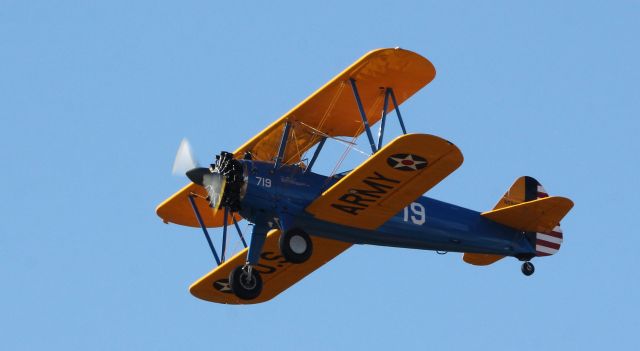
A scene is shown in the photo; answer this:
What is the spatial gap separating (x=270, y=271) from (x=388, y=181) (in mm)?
3481

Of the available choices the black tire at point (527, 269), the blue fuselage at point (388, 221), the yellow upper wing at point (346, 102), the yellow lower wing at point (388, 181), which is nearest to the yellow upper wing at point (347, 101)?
the yellow upper wing at point (346, 102)

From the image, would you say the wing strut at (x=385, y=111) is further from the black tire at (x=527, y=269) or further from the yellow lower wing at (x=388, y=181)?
the black tire at (x=527, y=269)

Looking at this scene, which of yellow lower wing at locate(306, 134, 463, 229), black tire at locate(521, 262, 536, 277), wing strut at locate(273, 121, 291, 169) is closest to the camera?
yellow lower wing at locate(306, 134, 463, 229)

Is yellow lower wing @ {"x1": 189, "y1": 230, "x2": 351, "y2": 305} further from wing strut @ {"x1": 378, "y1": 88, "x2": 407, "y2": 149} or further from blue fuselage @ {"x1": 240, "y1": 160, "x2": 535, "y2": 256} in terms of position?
wing strut @ {"x1": 378, "y1": 88, "x2": 407, "y2": 149}

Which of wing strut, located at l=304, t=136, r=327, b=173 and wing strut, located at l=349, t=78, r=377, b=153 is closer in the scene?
wing strut, located at l=349, t=78, r=377, b=153

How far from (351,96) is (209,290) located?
4025mm

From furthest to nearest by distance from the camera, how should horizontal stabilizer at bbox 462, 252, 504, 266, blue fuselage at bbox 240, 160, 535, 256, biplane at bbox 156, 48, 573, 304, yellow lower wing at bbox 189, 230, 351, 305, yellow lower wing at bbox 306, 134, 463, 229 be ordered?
horizontal stabilizer at bbox 462, 252, 504, 266 → yellow lower wing at bbox 189, 230, 351, 305 → blue fuselage at bbox 240, 160, 535, 256 → biplane at bbox 156, 48, 573, 304 → yellow lower wing at bbox 306, 134, 463, 229

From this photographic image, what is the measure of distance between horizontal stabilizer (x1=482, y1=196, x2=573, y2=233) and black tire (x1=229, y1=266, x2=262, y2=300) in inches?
153

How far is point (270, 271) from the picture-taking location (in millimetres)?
21203

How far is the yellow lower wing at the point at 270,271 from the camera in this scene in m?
20.5

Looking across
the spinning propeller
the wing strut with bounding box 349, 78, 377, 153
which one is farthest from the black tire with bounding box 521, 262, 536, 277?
the spinning propeller

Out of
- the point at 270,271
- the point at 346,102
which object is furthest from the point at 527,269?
the point at 346,102

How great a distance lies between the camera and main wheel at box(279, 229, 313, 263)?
1891 cm

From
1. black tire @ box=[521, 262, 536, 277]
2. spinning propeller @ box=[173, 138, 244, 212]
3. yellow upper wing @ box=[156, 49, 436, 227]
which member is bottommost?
black tire @ box=[521, 262, 536, 277]
